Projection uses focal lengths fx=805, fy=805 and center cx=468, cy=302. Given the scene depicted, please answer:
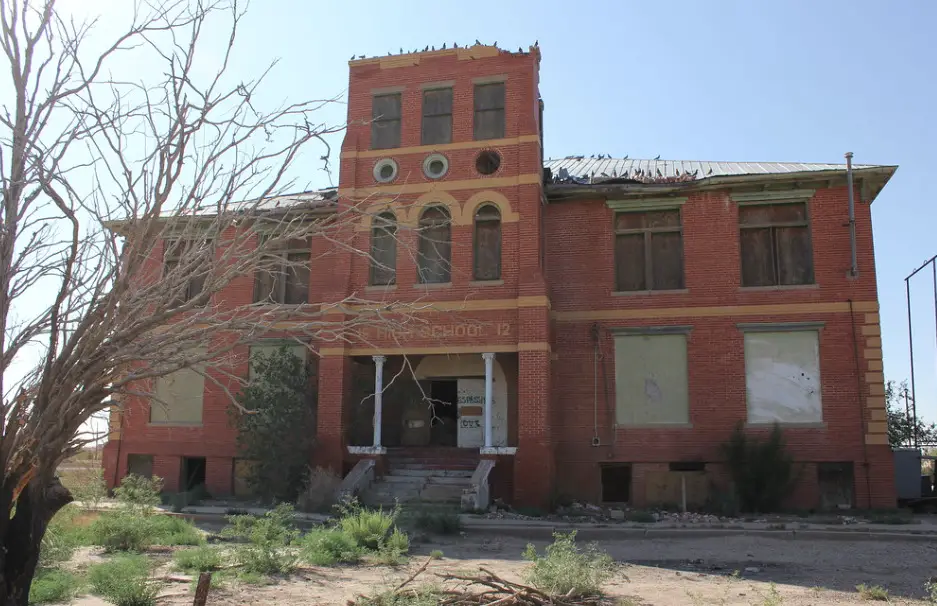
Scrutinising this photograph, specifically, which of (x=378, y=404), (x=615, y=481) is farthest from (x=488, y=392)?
(x=615, y=481)

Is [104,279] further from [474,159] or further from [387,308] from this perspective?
[474,159]

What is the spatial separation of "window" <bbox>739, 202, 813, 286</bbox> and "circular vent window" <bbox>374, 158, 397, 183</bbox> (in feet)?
29.2

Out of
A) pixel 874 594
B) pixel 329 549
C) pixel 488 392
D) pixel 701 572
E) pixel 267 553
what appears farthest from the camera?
pixel 488 392

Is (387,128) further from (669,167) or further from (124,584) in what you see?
(124,584)

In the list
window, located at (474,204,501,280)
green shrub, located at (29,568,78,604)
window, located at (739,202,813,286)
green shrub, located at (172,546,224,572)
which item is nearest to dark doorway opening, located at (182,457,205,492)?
window, located at (474,204,501,280)

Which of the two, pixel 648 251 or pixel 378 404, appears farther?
pixel 648 251

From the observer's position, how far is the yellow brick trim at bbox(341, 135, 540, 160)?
65.6 feet

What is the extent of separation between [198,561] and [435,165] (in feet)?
41.4

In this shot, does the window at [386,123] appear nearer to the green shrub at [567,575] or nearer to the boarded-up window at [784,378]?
the boarded-up window at [784,378]

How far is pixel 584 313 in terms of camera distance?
20.6 meters

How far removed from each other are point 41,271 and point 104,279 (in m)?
0.43

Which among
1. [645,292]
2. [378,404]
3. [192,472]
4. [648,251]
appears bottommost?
[192,472]

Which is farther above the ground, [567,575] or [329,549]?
[567,575]

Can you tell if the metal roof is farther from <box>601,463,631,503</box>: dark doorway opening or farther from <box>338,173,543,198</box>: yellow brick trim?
<box>601,463,631,503</box>: dark doorway opening
